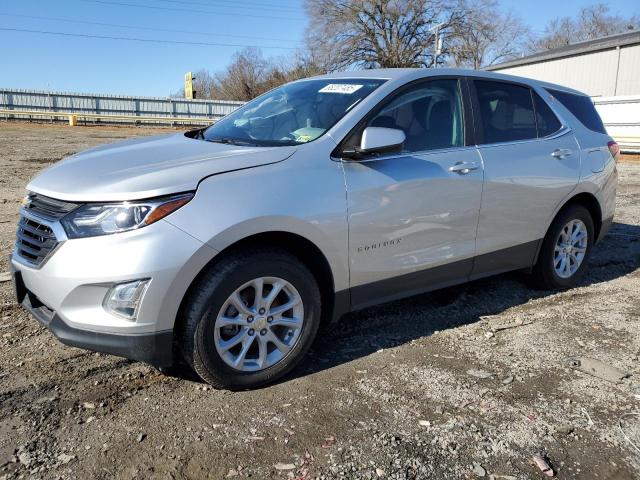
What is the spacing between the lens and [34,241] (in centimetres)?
290

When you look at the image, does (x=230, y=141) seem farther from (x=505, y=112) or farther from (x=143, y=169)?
(x=505, y=112)

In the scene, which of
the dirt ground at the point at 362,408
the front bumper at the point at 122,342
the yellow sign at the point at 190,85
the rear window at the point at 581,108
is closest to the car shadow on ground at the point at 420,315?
the dirt ground at the point at 362,408

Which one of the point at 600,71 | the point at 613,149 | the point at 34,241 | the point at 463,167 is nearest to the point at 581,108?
the point at 613,149

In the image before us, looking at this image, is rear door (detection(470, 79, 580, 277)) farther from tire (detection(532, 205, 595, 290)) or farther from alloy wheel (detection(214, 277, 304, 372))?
alloy wheel (detection(214, 277, 304, 372))

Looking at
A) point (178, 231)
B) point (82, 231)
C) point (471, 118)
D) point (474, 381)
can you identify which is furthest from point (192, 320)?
point (471, 118)

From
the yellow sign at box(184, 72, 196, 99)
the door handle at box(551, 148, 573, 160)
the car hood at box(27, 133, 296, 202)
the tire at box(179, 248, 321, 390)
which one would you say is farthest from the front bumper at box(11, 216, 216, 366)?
the yellow sign at box(184, 72, 196, 99)

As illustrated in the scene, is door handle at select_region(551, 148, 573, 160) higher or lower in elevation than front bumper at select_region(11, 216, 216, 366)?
higher

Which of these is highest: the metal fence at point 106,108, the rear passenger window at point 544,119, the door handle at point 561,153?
the metal fence at point 106,108

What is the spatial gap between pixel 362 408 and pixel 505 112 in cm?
267

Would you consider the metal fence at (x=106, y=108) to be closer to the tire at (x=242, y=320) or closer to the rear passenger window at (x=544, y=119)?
the rear passenger window at (x=544, y=119)

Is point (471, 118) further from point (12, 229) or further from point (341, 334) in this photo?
point (12, 229)

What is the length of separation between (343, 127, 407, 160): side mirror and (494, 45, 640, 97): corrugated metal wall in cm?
2864

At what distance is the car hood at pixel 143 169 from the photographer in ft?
8.95

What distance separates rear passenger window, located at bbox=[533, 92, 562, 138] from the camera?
15.0ft
